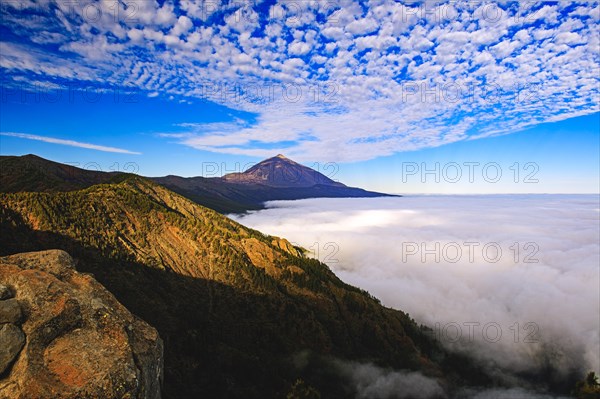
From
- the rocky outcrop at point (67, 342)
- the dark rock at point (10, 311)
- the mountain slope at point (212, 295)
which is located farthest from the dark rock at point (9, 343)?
the mountain slope at point (212, 295)

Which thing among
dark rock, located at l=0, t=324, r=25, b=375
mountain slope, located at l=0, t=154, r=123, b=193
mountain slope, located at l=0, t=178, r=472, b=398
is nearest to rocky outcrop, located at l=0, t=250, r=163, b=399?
dark rock, located at l=0, t=324, r=25, b=375

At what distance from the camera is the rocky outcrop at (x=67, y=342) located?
13213 millimetres

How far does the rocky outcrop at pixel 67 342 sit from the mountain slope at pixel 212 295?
43917 mm

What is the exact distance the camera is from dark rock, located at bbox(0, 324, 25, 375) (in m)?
13.1

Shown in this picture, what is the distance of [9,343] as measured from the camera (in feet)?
44.1

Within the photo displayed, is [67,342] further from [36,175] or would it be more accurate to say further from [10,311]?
[36,175]

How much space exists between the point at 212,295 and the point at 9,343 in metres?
77.7

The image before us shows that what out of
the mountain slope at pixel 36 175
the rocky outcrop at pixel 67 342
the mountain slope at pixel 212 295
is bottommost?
the mountain slope at pixel 212 295

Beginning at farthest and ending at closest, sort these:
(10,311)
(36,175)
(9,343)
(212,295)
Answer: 1. (36,175)
2. (212,295)
3. (10,311)
4. (9,343)

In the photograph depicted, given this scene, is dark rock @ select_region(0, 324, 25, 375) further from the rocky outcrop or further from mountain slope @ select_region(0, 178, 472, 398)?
mountain slope @ select_region(0, 178, 472, 398)

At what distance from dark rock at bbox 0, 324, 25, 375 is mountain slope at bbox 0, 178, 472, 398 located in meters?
45.8

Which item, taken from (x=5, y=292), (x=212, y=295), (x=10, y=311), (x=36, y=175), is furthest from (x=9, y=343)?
(x=36, y=175)

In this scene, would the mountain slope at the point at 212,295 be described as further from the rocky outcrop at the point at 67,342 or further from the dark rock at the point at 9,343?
the dark rock at the point at 9,343

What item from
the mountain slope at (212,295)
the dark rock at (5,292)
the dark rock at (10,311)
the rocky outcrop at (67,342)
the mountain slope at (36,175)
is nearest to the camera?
the rocky outcrop at (67,342)
